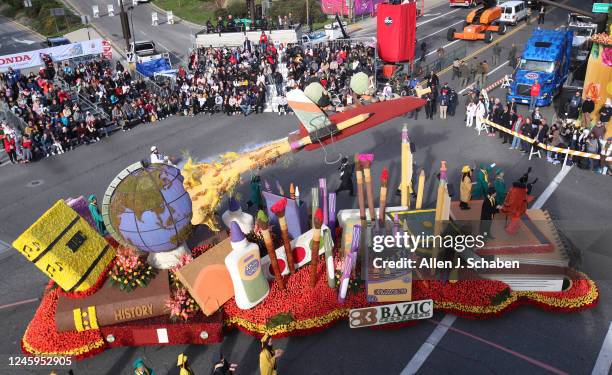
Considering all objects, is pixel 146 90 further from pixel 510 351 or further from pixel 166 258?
pixel 510 351

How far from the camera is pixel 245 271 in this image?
36.3ft

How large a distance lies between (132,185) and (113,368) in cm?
405

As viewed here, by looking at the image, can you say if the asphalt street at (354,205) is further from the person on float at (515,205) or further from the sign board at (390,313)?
the person on float at (515,205)

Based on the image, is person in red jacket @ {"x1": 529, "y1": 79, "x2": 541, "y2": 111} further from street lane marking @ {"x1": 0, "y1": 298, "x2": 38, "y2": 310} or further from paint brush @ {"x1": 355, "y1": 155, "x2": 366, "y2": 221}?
street lane marking @ {"x1": 0, "y1": 298, "x2": 38, "y2": 310}

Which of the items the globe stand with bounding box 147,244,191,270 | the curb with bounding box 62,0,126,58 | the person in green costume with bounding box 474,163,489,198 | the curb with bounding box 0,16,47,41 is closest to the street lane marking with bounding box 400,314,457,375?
the person in green costume with bounding box 474,163,489,198

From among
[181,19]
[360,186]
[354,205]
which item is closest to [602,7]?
[354,205]

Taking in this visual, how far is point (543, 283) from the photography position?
1173 cm

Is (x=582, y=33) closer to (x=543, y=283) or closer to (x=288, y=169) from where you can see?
(x=288, y=169)

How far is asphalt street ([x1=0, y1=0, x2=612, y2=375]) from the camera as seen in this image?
10672mm

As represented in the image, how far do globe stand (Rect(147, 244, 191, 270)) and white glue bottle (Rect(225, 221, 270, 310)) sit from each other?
179cm

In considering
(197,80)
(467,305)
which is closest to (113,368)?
(467,305)

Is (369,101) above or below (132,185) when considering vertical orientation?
above

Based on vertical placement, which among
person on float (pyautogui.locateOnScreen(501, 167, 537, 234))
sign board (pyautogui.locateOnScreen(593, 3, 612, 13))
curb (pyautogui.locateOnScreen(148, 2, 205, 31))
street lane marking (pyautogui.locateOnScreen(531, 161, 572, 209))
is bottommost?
street lane marking (pyautogui.locateOnScreen(531, 161, 572, 209))

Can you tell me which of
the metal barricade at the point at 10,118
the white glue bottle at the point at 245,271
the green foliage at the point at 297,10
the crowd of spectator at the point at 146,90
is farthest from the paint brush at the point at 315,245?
the green foliage at the point at 297,10
